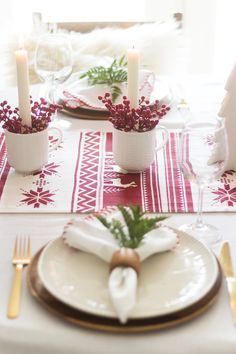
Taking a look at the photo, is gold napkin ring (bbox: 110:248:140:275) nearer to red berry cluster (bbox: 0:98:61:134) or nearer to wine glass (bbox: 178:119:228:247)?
wine glass (bbox: 178:119:228:247)

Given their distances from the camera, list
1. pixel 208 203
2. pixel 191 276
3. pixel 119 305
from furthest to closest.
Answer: pixel 208 203
pixel 191 276
pixel 119 305

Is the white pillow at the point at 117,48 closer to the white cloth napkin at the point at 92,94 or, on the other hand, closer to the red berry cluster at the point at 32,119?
the white cloth napkin at the point at 92,94

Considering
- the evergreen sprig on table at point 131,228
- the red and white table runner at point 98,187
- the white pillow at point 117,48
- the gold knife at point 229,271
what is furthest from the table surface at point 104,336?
the white pillow at point 117,48

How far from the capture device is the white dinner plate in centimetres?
78

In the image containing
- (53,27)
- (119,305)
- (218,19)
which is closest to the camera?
(119,305)

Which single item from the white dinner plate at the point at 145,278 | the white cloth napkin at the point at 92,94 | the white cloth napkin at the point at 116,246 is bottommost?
the white cloth napkin at the point at 92,94

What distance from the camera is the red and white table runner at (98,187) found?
1.15 meters

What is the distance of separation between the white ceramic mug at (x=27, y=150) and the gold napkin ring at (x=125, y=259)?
0.47 meters

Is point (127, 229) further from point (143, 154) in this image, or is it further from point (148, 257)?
point (143, 154)

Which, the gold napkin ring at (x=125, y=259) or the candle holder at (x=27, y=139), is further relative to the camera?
→ the candle holder at (x=27, y=139)

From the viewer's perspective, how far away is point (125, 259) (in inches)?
32.0

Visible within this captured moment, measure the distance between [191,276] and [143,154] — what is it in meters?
0.44

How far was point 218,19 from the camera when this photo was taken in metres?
3.07

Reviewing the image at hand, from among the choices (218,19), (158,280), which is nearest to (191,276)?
(158,280)
